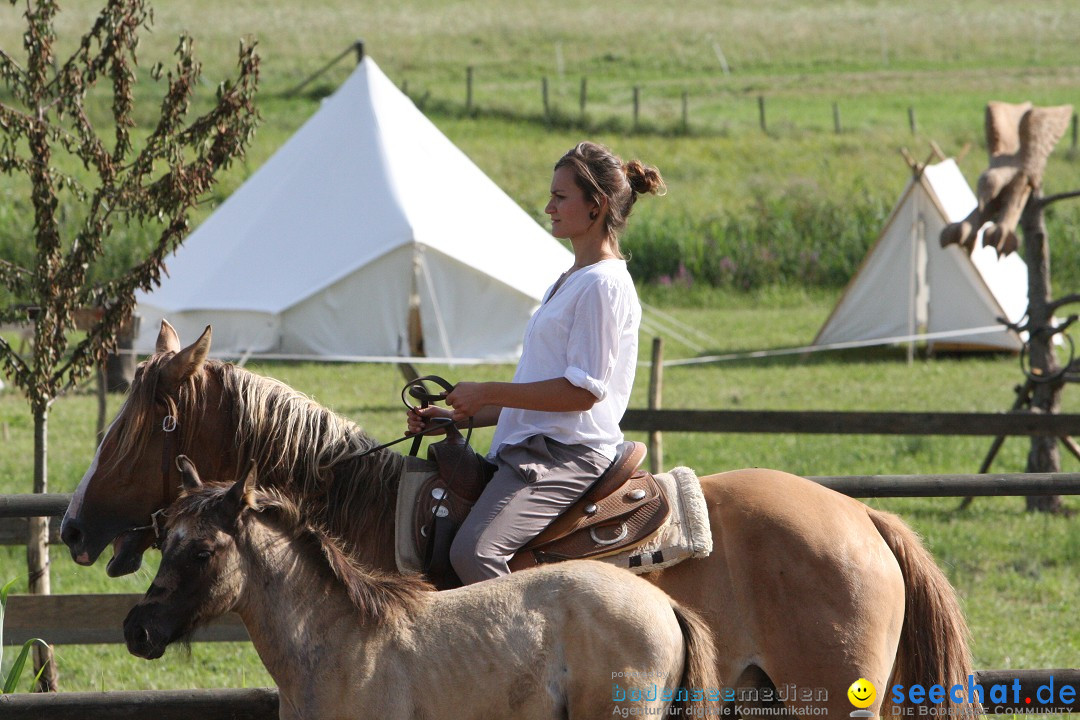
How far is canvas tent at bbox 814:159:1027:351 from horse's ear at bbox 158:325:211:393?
1307 centimetres

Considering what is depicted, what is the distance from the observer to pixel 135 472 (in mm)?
3074

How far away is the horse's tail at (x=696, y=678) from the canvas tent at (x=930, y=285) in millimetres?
12960

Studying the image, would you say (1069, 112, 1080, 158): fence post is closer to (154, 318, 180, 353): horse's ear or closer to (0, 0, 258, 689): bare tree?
(0, 0, 258, 689): bare tree

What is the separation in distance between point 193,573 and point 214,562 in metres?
0.05

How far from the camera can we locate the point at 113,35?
485 cm

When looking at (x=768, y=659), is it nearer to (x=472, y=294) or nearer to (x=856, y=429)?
(x=856, y=429)

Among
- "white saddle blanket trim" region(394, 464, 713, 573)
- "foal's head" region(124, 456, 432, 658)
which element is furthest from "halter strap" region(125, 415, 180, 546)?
"white saddle blanket trim" region(394, 464, 713, 573)

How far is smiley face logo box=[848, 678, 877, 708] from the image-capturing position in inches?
121

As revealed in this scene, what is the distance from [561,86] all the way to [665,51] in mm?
8640

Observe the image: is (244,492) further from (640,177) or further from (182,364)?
(640,177)

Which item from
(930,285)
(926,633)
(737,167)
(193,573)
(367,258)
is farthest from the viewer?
(737,167)

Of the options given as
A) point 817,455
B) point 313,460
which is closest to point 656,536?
point 313,460

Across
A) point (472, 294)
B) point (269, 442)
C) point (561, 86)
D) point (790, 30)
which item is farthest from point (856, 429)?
point (790, 30)

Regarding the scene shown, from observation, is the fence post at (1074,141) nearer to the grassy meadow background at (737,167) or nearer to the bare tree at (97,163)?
the grassy meadow background at (737,167)
